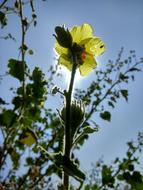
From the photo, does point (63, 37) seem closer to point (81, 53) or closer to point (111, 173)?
point (81, 53)

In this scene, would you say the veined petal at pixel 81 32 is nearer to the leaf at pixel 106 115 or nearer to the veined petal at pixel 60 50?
the veined petal at pixel 60 50

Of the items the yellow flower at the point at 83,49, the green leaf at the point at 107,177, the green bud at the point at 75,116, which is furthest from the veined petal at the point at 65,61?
the green leaf at the point at 107,177

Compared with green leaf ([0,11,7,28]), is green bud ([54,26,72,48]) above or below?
below

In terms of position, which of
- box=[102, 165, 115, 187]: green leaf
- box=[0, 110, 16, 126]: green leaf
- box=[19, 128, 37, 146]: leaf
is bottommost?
box=[102, 165, 115, 187]: green leaf

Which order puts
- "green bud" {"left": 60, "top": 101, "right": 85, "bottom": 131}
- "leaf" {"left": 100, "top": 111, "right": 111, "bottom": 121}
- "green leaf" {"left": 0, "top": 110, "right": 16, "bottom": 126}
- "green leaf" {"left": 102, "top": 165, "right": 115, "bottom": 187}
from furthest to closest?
1. "leaf" {"left": 100, "top": 111, "right": 111, "bottom": 121}
2. "green leaf" {"left": 102, "top": 165, "right": 115, "bottom": 187}
3. "green leaf" {"left": 0, "top": 110, "right": 16, "bottom": 126}
4. "green bud" {"left": 60, "top": 101, "right": 85, "bottom": 131}

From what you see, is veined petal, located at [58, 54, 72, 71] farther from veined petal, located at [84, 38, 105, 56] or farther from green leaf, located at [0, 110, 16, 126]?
green leaf, located at [0, 110, 16, 126]

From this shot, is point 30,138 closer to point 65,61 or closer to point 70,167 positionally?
point 65,61

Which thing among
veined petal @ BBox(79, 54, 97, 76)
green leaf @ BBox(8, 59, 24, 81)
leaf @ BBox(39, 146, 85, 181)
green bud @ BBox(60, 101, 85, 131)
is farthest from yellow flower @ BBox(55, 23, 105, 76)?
green leaf @ BBox(8, 59, 24, 81)
